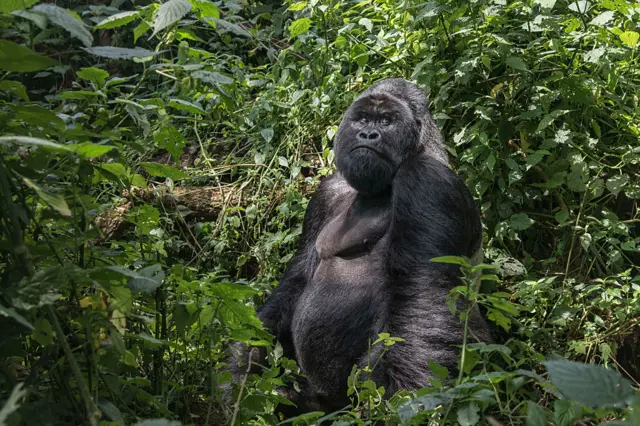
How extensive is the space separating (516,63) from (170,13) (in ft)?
9.48

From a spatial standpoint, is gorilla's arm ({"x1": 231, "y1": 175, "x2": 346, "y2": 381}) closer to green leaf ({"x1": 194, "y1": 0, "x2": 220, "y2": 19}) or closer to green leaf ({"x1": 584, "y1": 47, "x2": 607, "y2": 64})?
green leaf ({"x1": 584, "y1": 47, "x2": 607, "y2": 64})

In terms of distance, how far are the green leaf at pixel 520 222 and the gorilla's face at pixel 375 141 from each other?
27.2 inches

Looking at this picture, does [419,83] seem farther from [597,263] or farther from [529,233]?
[597,263]

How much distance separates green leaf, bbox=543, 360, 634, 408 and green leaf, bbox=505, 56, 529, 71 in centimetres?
343

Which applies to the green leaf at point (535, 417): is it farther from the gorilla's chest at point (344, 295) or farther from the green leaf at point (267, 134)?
the green leaf at point (267, 134)

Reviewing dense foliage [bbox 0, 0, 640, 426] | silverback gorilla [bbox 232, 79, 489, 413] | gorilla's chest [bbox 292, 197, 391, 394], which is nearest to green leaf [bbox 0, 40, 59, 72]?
dense foliage [bbox 0, 0, 640, 426]

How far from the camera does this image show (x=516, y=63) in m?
4.86

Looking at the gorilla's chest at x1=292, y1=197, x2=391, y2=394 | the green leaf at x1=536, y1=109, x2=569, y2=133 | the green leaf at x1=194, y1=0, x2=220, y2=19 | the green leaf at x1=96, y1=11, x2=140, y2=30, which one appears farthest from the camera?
the green leaf at x1=536, y1=109, x2=569, y2=133

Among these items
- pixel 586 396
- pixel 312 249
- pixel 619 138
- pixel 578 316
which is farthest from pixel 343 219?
pixel 586 396

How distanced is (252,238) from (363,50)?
1.46 metres

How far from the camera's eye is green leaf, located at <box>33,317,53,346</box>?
6.84 ft

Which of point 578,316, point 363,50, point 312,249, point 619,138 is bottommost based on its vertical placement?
point 578,316

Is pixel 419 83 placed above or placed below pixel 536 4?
below

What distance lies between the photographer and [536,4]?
5.07 meters
